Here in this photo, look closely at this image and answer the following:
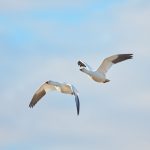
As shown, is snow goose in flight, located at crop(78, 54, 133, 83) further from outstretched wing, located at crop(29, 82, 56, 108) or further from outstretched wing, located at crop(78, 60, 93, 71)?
outstretched wing, located at crop(29, 82, 56, 108)

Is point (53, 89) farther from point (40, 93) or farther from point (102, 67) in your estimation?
point (102, 67)

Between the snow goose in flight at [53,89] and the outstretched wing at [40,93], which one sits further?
the outstretched wing at [40,93]

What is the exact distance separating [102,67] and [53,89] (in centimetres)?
287

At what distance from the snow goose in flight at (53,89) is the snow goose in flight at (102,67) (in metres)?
1.26

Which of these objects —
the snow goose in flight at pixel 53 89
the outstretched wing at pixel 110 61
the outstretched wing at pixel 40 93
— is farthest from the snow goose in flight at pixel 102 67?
the outstretched wing at pixel 40 93

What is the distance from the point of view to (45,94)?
39.2 m


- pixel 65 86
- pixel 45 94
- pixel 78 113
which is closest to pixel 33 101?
pixel 45 94

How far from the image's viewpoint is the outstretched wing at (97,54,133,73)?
3773 centimetres

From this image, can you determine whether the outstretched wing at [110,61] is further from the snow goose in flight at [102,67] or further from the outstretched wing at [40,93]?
the outstretched wing at [40,93]

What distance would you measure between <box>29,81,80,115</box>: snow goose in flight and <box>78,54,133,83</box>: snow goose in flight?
126cm

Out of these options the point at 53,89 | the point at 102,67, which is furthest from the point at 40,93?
the point at 102,67

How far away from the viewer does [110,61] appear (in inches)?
1518

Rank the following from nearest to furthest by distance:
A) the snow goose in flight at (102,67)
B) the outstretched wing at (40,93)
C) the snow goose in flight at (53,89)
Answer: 1. the snow goose in flight at (53,89)
2. the snow goose in flight at (102,67)
3. the outstretched wing at (40,93)

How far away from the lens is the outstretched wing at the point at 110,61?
37.7 meters
